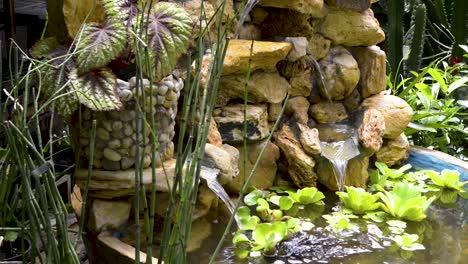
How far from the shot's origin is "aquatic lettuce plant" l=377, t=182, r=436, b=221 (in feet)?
9.32

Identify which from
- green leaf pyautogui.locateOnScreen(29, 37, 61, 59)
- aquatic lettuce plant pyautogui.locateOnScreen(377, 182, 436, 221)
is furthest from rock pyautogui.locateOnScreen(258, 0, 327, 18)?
green leaf pyautogui.locateOnScreen(29, 37, 61, 59)

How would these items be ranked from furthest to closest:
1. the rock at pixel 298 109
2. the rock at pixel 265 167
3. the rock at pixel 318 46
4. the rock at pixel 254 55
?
1. the rock at pixel 318 46
2. the rock at pixel 298 109
3. the rock at pixel 265 167
4. the rock at pixel 254 55

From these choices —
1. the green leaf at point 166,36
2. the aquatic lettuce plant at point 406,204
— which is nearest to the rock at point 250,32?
the aquatic lettuce plant at point 406,204

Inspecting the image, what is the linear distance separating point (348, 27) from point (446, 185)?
94cm

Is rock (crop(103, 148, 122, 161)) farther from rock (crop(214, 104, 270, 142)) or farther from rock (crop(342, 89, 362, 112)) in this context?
rock (crop(342, 89, 362, 112))

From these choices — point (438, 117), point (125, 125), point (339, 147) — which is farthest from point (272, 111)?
point (438, 117)

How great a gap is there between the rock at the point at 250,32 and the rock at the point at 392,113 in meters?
0.68

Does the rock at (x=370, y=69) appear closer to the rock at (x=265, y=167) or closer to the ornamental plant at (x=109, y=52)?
the rock at (x=265, y=167)

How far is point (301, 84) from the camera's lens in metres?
3.32

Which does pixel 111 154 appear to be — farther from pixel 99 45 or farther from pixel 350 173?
pixel 350 173

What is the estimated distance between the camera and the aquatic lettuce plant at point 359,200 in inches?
115

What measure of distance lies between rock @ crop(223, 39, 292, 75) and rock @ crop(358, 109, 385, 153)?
59 centimetres

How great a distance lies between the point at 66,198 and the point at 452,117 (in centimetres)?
233

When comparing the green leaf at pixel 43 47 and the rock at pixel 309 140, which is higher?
the green leaf at pixel 43 47
